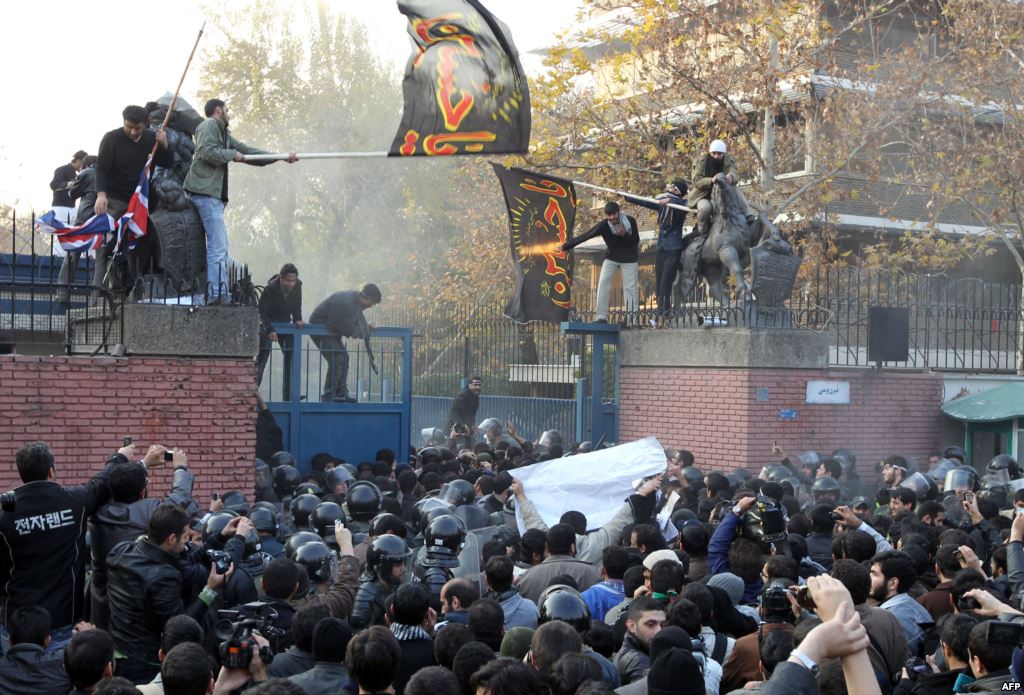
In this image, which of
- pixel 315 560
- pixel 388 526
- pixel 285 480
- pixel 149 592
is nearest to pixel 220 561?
pixel 149 592

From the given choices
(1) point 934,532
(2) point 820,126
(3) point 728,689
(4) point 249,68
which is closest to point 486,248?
(2) point 820,126

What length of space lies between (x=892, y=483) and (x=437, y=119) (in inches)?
234

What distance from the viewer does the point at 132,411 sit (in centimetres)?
1142

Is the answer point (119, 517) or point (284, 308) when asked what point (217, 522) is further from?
point (284, 308)

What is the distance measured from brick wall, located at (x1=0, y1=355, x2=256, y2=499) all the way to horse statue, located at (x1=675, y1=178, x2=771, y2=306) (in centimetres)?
751

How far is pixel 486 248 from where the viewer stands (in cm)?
3092

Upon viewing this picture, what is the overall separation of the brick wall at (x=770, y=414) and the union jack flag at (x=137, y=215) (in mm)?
8193

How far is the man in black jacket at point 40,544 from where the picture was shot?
20.4 ft

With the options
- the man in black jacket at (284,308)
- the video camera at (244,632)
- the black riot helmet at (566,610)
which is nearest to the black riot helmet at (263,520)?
the video camera at (244,632)

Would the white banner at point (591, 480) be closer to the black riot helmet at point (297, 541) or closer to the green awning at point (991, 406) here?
the black riot helmet at point (297, 541)

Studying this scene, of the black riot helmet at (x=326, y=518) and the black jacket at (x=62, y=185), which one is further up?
the black jacket at (x=62, y=185)

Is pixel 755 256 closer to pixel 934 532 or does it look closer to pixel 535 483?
pixel 535 483

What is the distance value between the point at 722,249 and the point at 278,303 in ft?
20.7

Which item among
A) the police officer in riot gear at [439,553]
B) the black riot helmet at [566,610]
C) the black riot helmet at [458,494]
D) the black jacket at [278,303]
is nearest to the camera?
the black riot helmet at [566,610]
